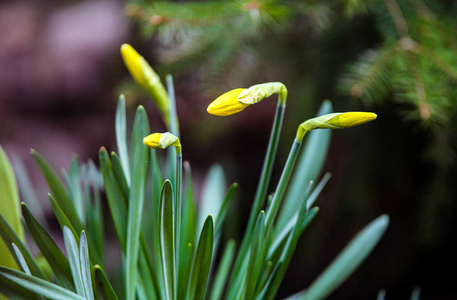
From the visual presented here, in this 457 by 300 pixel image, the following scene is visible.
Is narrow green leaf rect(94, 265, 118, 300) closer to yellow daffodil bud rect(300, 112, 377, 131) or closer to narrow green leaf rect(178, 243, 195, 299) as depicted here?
narrow green leaf rect(178, 243, 195, 299)

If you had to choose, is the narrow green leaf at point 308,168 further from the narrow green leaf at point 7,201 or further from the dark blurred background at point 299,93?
the narrow green leaf at point 7,201

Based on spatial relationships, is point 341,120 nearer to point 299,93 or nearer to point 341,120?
point 341,120

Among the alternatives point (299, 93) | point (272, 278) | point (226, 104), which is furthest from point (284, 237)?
point (299, 93)

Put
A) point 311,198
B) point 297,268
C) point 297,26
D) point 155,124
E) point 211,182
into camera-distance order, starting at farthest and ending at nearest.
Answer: point 155,124 → point 297,268 → point 297,26 → point 211,182 → point 311,198

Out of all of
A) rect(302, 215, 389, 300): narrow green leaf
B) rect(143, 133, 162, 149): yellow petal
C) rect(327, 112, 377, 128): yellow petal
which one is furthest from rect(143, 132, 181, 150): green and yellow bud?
rect(302, 215, 389, 300): narrow green leaf

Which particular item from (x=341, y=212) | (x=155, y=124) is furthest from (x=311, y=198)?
(x=155, y=124)

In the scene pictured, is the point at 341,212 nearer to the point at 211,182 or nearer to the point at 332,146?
the point at 332,146
